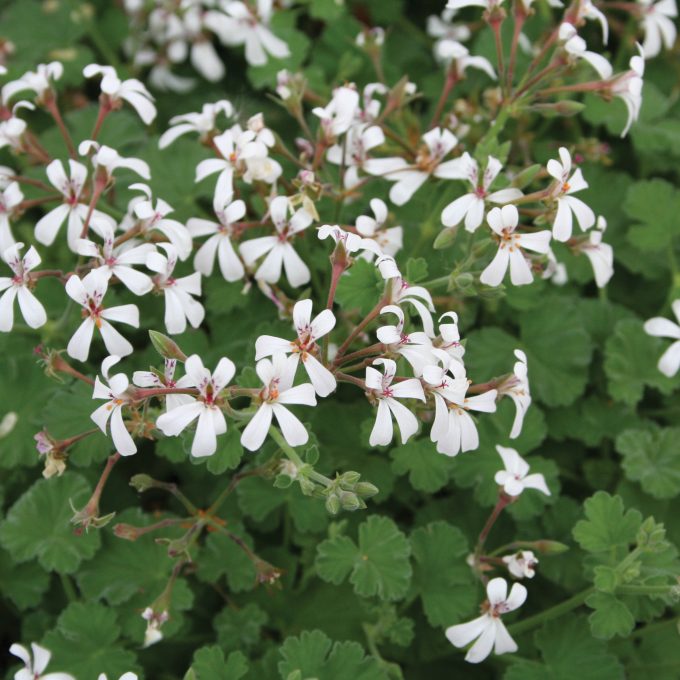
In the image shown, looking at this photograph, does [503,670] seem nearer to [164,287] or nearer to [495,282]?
[495,282]

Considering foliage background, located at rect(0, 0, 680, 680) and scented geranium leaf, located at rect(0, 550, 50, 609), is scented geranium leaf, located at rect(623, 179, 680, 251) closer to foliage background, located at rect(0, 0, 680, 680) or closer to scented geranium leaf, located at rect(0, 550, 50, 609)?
foliage background, located at rect(0, 0, 680, 680)

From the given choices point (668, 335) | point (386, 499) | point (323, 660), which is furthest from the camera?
point (386, 499)

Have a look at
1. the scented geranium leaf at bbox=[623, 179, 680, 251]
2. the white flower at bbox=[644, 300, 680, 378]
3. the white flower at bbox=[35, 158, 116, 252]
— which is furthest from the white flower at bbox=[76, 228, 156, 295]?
the scented geranium leaf at bbox=[623, 179, 680, 251]

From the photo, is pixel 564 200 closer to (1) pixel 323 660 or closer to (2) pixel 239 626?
(1) pixel 323 660

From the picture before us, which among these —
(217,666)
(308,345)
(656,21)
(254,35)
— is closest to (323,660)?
(217,666)

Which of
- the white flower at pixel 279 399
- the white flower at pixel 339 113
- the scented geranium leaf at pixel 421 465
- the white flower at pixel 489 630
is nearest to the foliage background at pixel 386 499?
the scented geranium leaf at pixel 421 465

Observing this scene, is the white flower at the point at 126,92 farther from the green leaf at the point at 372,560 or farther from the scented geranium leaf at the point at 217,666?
the scented geranium leaf at the point at 217,666

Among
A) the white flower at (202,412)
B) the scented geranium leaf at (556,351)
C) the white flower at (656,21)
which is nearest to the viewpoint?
the white flower at (202,412)

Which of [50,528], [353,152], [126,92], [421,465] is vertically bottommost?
[421,465]
